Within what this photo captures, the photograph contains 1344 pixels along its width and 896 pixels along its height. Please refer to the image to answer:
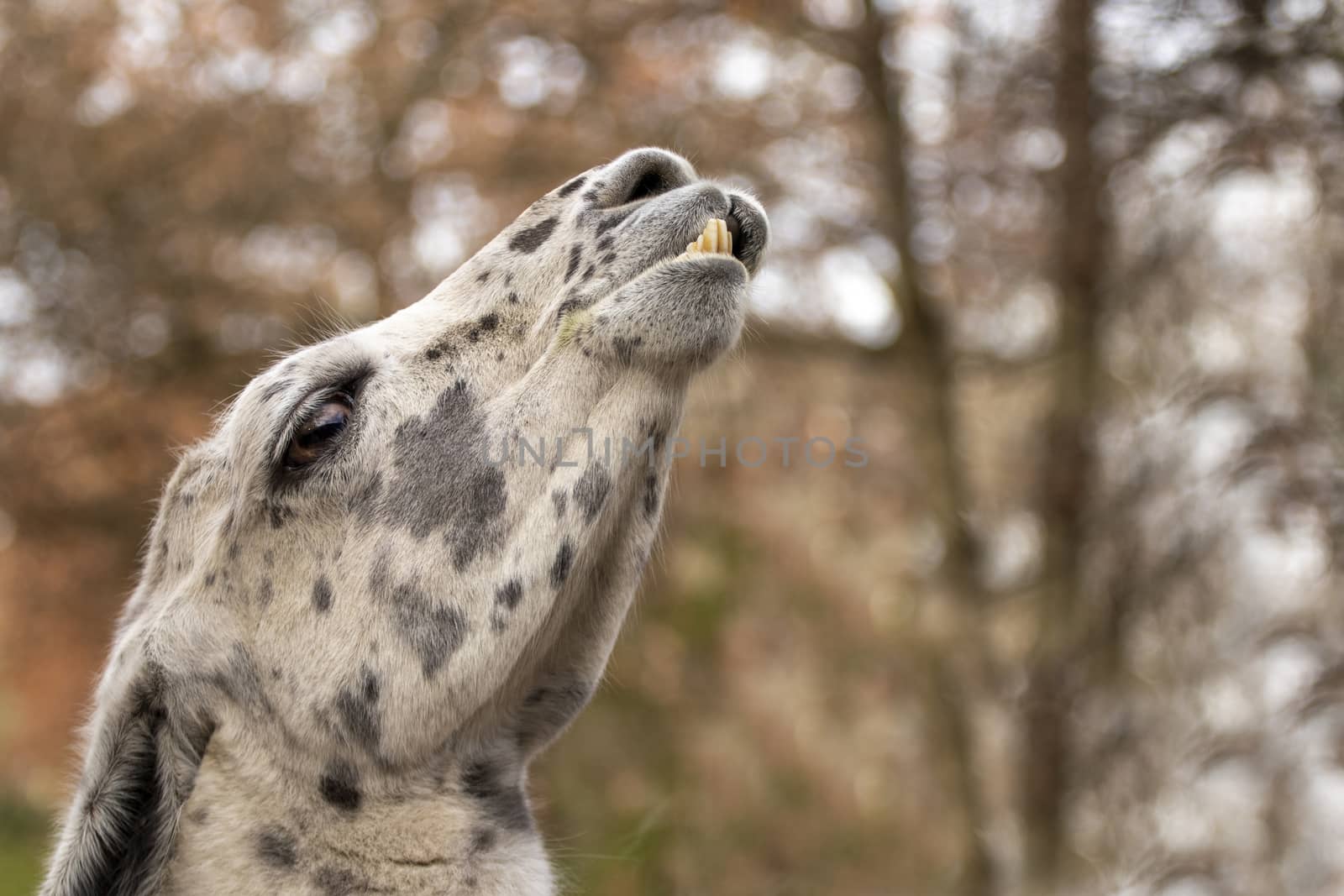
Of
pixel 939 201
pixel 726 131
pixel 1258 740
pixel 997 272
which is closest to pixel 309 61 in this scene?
pixel 726 131

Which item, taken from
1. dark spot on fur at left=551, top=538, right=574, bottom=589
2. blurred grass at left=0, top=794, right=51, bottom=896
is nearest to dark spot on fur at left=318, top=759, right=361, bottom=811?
dark spot on fur at left=551, top=538, right=574, bottom=589

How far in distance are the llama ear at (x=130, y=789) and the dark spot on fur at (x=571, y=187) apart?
1.38 m

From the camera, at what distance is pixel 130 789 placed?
2578 mm

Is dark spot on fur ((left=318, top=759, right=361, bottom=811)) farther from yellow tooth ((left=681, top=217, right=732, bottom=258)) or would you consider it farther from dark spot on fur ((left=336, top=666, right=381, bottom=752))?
yellow tooth ((left=681, top=217, right=732, bottom=258))

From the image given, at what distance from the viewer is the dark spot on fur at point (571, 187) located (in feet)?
9.04

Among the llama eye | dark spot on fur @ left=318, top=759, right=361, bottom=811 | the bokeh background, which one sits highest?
the llama eye

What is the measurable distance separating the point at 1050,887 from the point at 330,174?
626 cm

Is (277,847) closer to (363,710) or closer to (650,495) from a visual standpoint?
(363,710)

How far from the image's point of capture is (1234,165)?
19.4ft

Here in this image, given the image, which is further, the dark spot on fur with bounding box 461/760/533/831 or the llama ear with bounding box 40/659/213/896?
the dark spot on fur with bounding box 461/760/533/831

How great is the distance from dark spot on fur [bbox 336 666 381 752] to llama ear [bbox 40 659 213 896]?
37cm

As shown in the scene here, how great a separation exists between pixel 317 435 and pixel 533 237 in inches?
26.0

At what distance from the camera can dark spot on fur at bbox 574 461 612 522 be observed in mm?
2475

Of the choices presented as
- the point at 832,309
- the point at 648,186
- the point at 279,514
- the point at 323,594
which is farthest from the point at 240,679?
the point at 832,309
